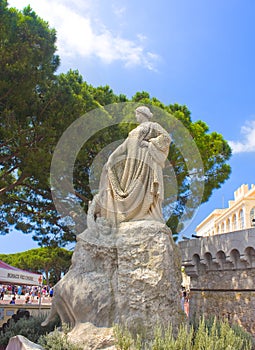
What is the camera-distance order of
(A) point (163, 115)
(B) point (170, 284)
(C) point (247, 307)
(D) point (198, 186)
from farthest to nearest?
(D) point (198, 186), (A) point (163, 115), (C) point (247, 307), (B) point (170, 284)

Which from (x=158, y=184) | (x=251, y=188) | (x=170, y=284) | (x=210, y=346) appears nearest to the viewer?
(x=210, y=346)

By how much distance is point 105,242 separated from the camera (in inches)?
241

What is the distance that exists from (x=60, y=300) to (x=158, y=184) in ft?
8.73

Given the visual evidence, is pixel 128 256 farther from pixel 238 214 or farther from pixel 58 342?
pixel 238 214

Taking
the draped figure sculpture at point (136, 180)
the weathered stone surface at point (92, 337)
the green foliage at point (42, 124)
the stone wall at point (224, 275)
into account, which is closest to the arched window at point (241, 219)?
the green foliage at point (42, 124)

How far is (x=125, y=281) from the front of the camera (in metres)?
5.66

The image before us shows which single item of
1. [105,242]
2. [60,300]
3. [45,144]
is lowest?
[60,300]

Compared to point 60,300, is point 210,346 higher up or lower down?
lower down

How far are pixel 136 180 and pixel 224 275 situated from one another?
6370 millimetres

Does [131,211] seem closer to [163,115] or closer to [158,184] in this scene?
[158,184]

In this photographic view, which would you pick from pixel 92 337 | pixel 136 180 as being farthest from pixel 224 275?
pixel 92 337

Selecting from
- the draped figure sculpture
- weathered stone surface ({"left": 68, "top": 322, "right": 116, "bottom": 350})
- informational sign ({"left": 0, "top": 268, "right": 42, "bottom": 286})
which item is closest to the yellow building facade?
informational sign ({"left": 0, "top": 268, "right": 42, "bottom": 286})

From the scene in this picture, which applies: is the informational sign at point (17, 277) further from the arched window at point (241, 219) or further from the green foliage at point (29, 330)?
the arched window at point (241, 219)

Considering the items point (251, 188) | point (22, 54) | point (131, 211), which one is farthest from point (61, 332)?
point (251, 188)
